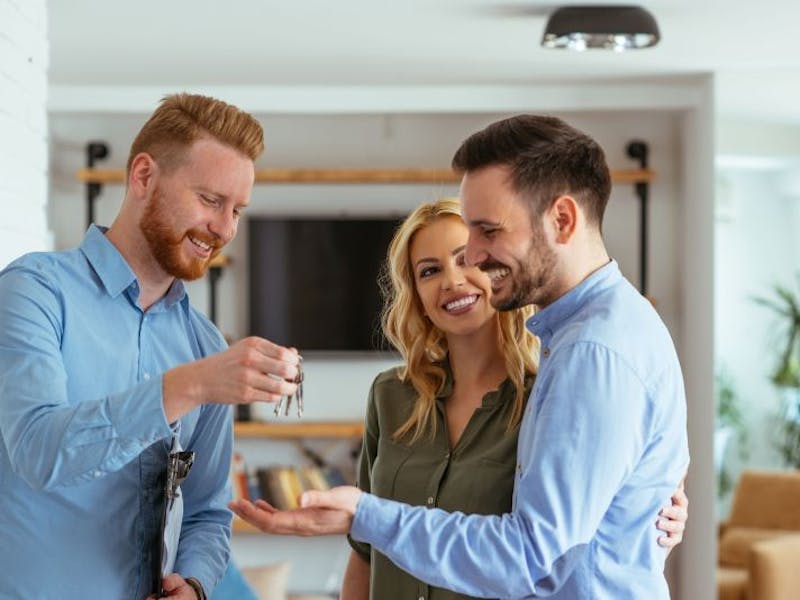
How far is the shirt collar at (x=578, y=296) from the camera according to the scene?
1779 mm

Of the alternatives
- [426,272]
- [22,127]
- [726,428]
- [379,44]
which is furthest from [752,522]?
[426,272]

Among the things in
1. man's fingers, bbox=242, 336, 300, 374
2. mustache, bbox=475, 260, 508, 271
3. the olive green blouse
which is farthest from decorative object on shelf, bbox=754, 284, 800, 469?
man's fingers, bbox=242, 336, 300, 374

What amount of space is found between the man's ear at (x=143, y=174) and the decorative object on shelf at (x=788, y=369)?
6.82 meters

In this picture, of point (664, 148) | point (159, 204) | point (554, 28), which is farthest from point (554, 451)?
point (664, 148)

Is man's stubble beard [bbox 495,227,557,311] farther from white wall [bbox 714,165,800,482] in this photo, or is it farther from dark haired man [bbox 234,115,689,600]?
white wall [bbox 714,165,800,482]

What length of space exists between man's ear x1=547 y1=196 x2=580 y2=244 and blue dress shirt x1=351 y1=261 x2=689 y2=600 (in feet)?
0.26

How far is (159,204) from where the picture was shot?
188 centimetres

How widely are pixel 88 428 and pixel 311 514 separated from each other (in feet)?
0.99

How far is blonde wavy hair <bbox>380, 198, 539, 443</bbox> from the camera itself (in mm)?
2293

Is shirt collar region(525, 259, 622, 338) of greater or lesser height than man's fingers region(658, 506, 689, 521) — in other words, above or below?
above

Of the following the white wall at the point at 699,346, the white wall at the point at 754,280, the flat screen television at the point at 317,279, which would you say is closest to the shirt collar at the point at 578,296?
the white wall at the point at 699,346

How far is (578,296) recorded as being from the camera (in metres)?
1.78

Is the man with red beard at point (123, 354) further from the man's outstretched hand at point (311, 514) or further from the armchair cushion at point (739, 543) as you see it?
the armchair cushion at point (739, 543)

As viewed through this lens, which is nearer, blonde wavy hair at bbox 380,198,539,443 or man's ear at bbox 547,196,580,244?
man's ear at bbox 547,196,580,244
